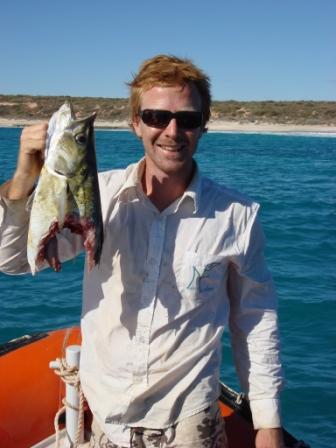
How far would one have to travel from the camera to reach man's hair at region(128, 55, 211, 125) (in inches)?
94.3

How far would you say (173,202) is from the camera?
2.49m

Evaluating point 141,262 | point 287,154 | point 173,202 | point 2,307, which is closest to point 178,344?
point 141,262

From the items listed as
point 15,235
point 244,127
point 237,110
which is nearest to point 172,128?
point 15,235

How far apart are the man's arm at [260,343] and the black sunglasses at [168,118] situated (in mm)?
536

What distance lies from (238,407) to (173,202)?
1.63 meters

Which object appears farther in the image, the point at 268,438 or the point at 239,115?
the point at 239,115

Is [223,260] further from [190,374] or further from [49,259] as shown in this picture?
[49,259]

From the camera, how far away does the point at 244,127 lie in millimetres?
72375

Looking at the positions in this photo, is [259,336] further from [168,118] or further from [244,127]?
[244,127]

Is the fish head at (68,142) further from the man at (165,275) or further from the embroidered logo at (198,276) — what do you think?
the embroidered logo at (198,276)

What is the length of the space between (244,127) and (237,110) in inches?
460

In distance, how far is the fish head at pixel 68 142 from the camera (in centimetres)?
199

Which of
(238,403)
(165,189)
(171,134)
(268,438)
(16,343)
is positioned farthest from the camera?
(16,343)

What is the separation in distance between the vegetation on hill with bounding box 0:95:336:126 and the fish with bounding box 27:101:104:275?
68.3 meters
